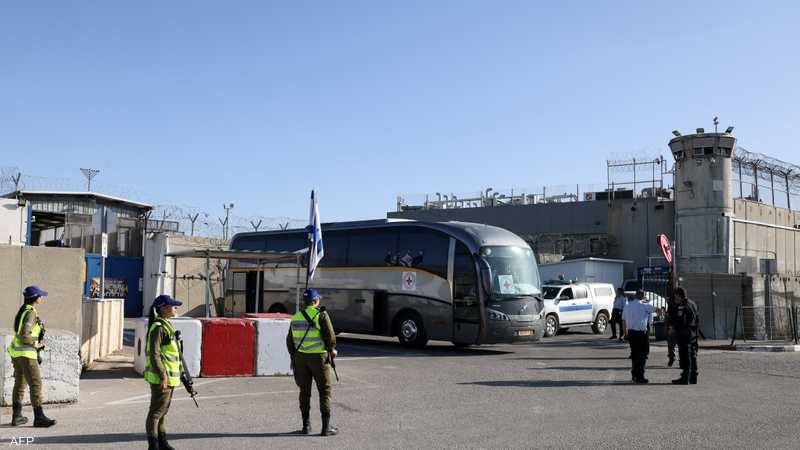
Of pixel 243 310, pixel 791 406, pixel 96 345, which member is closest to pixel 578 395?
pixel 791 406

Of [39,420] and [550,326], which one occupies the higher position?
[550,326]

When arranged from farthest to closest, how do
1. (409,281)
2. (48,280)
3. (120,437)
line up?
(409,281) → (48,280) → (120,437)

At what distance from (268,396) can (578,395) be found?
15.7 feet

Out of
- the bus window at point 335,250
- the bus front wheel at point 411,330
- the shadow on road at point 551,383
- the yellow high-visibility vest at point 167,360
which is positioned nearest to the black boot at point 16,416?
the yellow high-visibility vest at point 167,360

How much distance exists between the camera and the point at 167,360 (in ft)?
25.9

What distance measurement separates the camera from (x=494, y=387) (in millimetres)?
13227

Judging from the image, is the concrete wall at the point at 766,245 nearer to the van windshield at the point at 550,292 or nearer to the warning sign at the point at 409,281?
the van windshield at the point at 550,292

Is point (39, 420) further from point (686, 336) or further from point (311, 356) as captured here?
point (686, 336)

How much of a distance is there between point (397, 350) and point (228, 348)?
7370 millimetres

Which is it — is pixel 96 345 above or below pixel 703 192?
below

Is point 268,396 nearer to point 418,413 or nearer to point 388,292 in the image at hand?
point 418,413

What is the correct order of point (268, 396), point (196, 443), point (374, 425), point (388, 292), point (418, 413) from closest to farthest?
1. point (196, 443)
2. point (374, 425)
3. point (418, 413)
4. point (268, 396)
5. point (388, 292)

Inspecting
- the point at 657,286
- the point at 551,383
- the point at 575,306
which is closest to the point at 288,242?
the point at 575,306

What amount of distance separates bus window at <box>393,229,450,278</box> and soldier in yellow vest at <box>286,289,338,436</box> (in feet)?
36.5
